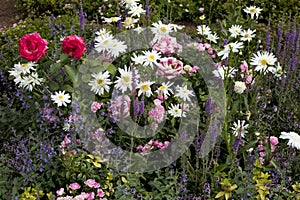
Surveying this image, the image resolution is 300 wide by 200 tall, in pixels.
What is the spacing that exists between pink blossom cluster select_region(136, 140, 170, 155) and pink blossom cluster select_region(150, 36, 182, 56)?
596mm

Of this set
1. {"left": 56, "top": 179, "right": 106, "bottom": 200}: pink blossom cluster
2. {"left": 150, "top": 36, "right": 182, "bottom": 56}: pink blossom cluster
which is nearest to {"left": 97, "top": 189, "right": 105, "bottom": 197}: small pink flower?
{"left": 56, "top": 179, "right": 106, "bottom": 200}: pink blossom cluster

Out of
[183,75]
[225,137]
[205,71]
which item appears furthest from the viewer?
[205,71]

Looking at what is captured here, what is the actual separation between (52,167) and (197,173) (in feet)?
2.75

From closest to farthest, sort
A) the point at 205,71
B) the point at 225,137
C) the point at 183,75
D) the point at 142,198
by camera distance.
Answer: the point at 142,198 → the point at 225,137 → the point at 183,75 → the point at 205,71

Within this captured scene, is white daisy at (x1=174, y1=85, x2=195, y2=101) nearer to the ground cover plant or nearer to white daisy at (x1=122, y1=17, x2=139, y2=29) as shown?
the ground cover plant

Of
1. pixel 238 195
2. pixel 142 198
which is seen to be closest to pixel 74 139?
pixel 142 198

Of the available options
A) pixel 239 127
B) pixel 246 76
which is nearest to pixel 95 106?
pixel 239 127

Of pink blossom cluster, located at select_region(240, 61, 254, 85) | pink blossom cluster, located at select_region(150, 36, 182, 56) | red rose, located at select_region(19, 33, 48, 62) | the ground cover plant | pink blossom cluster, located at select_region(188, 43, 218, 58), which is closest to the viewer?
the ground cover plant

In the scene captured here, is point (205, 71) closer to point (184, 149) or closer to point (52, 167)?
point (184, 149)

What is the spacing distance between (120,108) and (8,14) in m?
3.54

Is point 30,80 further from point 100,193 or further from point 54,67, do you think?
point 100,193

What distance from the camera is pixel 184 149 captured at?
283 centimetres

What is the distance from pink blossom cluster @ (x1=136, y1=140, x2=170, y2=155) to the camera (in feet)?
9.37

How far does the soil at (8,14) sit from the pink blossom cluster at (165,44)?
285 cm
